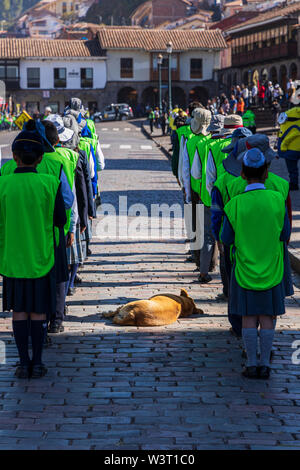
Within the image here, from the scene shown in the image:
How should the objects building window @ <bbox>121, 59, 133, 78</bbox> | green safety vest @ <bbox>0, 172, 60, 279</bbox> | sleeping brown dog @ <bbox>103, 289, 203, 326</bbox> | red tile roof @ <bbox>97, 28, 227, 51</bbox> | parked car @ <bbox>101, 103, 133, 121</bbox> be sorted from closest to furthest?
green safety vest @ <bbox>0, 172, 60, 279</bbox> → sleeping brown dog @ <bbox>103, 289, 203, 326</bbox> → parked car @ <bbox>101, 103, 133, 121</bbox> → red tile roof @ <bbox>97, 28, 227, 51</bbox> → building window @ <bbox>121, 59, 133, 78</bbox>

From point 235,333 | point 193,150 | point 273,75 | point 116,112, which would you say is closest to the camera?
point 235,333

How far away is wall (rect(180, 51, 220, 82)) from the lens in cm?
6969

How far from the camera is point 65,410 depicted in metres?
4.87

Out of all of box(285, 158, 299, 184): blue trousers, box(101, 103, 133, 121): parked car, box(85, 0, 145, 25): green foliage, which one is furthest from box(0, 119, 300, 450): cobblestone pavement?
box(85, 0, 145, 25): green foliage

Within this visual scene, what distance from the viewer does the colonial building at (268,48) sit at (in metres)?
49.1

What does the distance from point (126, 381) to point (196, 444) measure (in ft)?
3.94

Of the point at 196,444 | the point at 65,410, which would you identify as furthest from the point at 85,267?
the point at 196,444

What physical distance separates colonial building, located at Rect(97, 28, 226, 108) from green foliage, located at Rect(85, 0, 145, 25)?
3854cm

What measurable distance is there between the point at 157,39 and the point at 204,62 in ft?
15.4

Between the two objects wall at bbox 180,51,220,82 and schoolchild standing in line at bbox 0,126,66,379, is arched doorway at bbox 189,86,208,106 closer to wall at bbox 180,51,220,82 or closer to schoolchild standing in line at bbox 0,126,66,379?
wall at bbox 180,51,220,82

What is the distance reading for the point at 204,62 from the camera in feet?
229

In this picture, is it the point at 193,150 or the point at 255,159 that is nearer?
the point at 255,159

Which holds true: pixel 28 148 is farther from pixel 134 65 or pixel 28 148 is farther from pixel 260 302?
pixel 134 65

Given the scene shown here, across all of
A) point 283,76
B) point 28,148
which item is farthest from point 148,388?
point 283,76
